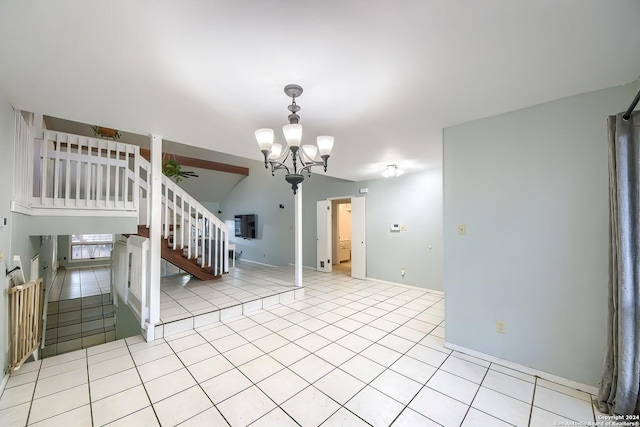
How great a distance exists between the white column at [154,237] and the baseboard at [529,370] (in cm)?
342

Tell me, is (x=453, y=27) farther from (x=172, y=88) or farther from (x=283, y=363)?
(x=283, y=363)

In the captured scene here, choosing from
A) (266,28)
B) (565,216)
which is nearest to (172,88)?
(266,28)

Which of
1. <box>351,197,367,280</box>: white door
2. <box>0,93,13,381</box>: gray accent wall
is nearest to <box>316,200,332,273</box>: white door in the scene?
<box>351,197,367,280</box>: white door

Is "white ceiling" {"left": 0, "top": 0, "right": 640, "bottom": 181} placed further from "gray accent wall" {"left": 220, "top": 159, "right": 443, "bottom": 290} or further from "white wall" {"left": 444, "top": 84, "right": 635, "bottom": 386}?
"gray accent wall" {"left": 220, "top": 159, "right": 443, "bottom": 290}

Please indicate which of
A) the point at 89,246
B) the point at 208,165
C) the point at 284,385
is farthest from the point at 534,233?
the point at 89,246

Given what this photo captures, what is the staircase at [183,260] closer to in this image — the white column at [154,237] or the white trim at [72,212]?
the white trim at [72,212]

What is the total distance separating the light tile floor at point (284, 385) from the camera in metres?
1.75

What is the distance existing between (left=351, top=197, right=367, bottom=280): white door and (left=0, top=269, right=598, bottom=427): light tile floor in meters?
2.79

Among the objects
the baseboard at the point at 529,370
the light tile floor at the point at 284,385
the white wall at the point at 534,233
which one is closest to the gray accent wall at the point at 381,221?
the white wall at the point at 534,233

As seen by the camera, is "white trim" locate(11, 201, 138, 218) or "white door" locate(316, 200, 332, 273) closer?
"white trim" locate(11, 201, 138, 218)

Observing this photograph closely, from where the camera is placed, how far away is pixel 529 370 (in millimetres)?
2283

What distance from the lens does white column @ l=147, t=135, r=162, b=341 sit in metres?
2.90

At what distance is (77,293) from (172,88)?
21.0 feet

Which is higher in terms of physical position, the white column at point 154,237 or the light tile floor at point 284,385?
the white column at point 154,237
